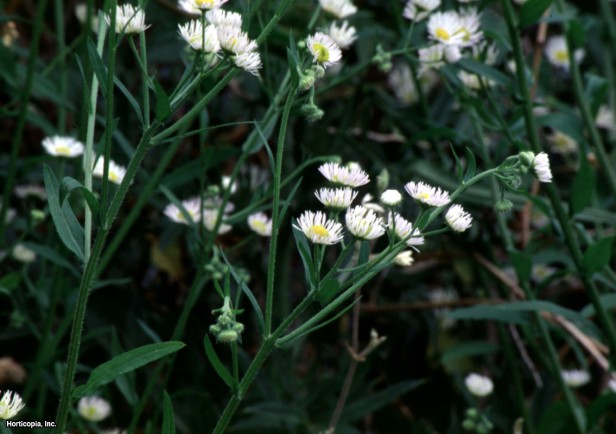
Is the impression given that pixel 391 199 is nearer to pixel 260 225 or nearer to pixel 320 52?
pixel 320 52

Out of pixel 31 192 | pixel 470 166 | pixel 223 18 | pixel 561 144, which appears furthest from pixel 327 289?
pixel 561 144

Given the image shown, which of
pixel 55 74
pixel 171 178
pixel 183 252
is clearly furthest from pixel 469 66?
pixel 55 74

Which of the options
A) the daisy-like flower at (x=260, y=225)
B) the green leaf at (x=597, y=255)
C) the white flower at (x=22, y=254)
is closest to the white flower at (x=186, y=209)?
the daisy-like flower at (x=260, y=225)

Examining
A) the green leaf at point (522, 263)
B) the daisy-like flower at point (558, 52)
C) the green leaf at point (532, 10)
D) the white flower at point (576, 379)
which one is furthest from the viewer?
the daisy-like flower at point (558, 52)

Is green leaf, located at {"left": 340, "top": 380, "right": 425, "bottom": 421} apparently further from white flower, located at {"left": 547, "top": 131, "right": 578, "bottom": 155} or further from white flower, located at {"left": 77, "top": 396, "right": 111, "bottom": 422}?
white flower, located at {"left": 547, "top": 131, "right": 578, "bottom": 155}

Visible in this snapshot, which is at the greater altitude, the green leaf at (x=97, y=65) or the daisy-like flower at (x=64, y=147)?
the daisy-like flower at (x=64, y=147)

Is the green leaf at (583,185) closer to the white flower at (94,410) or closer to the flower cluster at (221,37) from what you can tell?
the flower cluster at (221,37)
